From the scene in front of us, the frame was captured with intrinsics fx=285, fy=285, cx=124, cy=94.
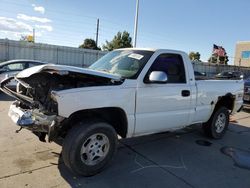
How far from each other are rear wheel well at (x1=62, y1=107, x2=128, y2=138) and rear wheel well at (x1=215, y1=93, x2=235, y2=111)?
293cm

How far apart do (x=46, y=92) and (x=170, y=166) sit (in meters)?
2.41

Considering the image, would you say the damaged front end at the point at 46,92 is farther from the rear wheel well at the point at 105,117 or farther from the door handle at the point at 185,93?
the door handle at the point at 185,93

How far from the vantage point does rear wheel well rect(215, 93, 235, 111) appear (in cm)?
675

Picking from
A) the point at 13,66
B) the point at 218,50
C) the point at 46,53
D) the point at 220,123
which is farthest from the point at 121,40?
the point at 220,123

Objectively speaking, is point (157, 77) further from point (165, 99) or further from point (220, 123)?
point (220, 123)

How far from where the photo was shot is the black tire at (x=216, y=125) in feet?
21.8

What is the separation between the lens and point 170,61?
5441mm

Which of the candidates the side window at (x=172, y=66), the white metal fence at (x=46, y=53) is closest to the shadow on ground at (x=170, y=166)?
the side window at (x=172, y=66)

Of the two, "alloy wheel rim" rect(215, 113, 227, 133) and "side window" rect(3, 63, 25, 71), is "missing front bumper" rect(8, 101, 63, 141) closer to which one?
"alloy wheel rim" rect(215, 113, 227, 133)

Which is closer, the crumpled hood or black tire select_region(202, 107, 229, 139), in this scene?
the crumpled hood

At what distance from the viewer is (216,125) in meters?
6.79

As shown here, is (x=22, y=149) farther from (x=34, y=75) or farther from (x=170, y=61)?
(x=170, y=61)

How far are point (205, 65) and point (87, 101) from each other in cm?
2837

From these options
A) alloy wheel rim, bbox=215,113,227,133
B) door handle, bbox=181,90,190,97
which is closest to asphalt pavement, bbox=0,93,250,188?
alloy wheel rim, bbox=215,113,227,133
